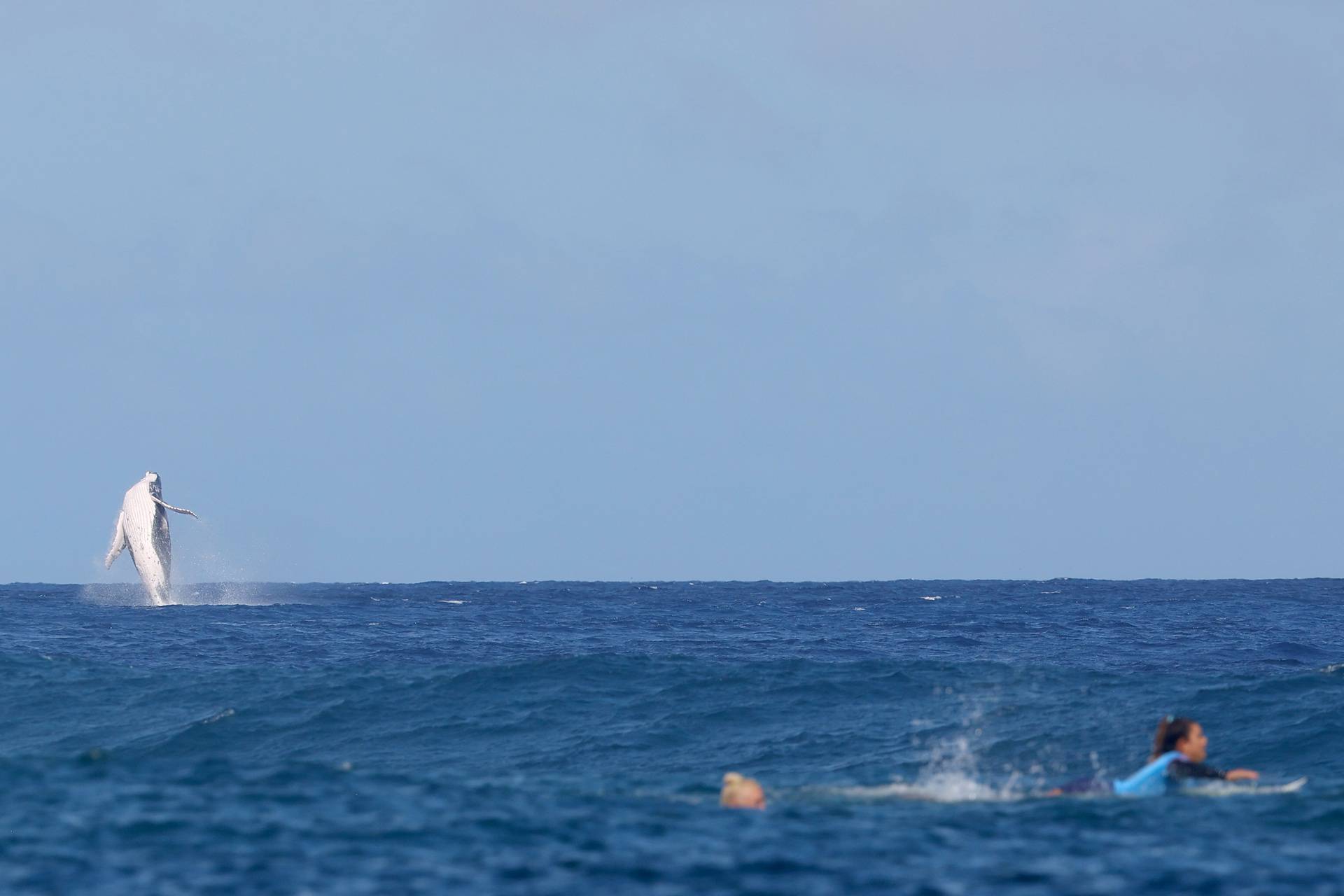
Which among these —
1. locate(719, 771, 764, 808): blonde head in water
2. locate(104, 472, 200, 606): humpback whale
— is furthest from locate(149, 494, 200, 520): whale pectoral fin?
locate(719, 771, 764, 808): blonde head in water

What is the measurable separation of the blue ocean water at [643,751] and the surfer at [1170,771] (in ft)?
1.37

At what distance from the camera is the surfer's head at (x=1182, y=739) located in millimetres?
15969

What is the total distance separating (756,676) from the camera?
29.5 m

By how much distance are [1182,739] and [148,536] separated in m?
47.6

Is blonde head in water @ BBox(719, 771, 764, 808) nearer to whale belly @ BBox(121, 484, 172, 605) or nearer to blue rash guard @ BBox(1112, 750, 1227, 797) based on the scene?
blue rash guard @ BBox(1112, 750, 1227, 797)

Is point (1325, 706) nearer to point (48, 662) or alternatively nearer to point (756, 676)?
point (756, 676)

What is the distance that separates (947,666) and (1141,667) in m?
5.90

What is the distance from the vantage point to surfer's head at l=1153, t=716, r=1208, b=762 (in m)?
16.0

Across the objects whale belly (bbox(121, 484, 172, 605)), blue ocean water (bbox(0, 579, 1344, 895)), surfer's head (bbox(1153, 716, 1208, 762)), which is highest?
whale belly (bbox(121, 484, 172, 605))

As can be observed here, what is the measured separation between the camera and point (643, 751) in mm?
24047

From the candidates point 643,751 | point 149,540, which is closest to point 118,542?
point 149,540

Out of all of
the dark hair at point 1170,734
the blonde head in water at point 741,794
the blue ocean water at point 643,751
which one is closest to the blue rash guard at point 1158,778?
the dark hair at point 1170,734

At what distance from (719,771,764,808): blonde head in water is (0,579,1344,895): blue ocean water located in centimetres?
18

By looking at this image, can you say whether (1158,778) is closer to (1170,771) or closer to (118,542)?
(1170,771)
